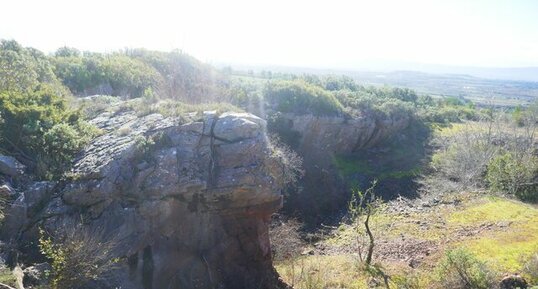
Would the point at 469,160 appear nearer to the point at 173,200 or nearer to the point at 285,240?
the point at 285,240

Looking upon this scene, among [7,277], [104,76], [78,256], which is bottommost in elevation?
[7,277]

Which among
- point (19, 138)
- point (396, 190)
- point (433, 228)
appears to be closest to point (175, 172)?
point (19, 138)

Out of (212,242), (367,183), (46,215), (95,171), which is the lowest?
(367,183)

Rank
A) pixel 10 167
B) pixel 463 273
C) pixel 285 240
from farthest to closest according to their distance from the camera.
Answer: pixel 285 240, pixel 463 273, pixel 10 167

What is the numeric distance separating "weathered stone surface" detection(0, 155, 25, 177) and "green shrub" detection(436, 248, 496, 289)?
21029mm

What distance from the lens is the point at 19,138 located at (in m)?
19.5

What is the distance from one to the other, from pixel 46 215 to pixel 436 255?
22.8 meters

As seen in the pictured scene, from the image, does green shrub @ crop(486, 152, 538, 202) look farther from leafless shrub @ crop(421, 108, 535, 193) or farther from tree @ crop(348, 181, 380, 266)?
tree @ crop(348, 181, 380, 266)

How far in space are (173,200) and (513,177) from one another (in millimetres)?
33632

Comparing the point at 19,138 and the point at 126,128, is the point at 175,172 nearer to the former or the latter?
the point at 126,128

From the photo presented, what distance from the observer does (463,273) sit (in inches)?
842

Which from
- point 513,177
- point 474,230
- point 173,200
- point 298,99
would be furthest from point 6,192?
point 513,177

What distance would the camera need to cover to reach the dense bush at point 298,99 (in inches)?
2072

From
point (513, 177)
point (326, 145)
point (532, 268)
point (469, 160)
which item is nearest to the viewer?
point (532, 268)
